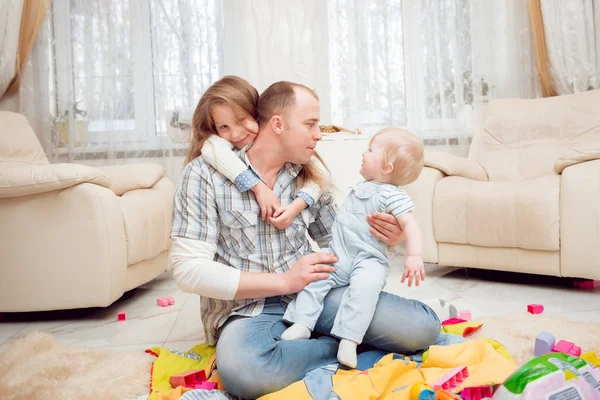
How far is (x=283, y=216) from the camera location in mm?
1451

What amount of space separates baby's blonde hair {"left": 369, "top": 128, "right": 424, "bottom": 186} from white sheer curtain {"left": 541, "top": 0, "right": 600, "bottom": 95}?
2.40 m

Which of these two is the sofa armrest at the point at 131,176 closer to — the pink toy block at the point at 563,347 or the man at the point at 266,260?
the man at the point at 266,260

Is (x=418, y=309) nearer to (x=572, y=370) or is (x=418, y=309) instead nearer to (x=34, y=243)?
(x=572, y=370)

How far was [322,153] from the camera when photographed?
9.48 ft

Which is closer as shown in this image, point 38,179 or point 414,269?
point 414,269

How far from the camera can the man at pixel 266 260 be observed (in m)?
1.36

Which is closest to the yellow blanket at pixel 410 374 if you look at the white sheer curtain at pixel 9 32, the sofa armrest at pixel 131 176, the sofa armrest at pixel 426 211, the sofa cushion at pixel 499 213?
the sofa cushion at pixel 499 213

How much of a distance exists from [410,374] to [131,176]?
1972 mm

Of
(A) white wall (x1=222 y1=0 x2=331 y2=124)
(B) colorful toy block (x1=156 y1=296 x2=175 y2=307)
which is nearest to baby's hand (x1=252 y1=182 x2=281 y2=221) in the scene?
(B) colorful toy block (x1=156 y1=296 x2=175 y2=307)

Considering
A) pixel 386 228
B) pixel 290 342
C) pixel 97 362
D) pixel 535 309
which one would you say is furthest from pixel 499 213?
pixel 97 362

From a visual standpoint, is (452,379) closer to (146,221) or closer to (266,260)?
(266,260)

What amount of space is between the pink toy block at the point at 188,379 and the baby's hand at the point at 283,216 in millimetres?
427

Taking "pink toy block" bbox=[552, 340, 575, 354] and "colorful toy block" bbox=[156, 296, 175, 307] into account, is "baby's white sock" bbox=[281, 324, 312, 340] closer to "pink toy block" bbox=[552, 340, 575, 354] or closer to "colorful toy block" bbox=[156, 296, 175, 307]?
"pink toy block" bbox=[552, 340, 575, 354]

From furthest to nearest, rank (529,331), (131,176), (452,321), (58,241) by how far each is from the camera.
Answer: (131,176) < (58,241) < (452,321) < (529,331)
